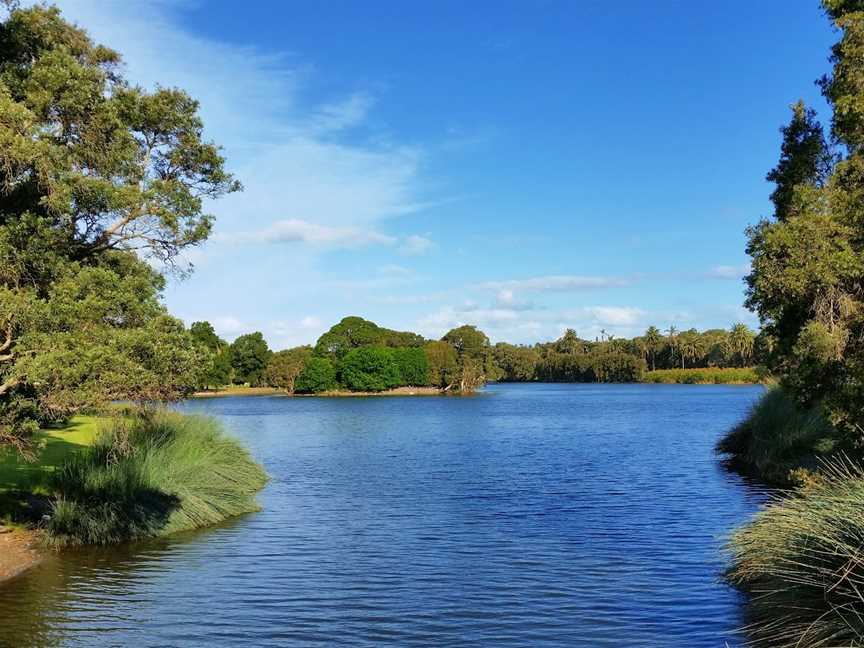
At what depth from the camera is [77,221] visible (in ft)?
43.9

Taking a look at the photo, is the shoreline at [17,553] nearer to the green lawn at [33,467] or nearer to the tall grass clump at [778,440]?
the green lawn at [33,467]

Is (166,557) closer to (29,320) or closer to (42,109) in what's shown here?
(29,320)

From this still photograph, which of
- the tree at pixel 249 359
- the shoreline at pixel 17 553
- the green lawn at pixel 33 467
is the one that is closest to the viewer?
the shoreline at pixel 17 553

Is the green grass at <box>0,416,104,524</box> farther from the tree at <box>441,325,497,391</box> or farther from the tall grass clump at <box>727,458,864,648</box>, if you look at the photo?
the tree at <box>441,325,497,391</box>

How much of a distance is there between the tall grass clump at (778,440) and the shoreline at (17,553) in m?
21.1

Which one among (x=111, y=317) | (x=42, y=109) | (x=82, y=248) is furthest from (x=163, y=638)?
(x=42, y=109)

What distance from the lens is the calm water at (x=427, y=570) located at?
509 inches

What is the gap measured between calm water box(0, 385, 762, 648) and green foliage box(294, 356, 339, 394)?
119 m

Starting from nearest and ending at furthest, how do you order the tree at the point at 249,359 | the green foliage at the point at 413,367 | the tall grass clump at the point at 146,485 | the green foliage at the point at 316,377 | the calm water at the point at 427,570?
1. the calm water at the point at 427,570
2. the tall grass clump at the point at 146,485
3. the green foliage at the point at 413,367
4. the green foliage at the point at 316,377
5. the tree at the point at 249,359

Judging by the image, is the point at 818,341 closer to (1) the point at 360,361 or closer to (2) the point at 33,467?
(2) the point at 33,467

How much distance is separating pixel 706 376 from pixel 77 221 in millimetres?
173281

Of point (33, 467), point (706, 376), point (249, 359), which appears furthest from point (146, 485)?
point (706, 376)

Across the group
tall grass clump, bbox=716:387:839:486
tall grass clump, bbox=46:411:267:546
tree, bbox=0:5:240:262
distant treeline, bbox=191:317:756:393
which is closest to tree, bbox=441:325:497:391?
distant treeline, bbox=191:317:756:393

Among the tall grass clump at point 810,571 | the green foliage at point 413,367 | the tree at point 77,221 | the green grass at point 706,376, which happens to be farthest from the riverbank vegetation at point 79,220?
the green grass at point 706,376
